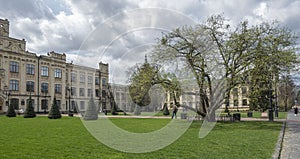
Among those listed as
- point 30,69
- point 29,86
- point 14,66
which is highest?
point 14,66

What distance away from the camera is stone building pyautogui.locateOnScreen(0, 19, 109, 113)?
43.6 m

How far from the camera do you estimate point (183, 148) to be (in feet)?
31.4

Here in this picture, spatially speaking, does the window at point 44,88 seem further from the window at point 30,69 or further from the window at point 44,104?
the window at point 30,69

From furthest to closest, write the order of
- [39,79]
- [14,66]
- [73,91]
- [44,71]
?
[73,91], [44,71], [39,79], [14,66]

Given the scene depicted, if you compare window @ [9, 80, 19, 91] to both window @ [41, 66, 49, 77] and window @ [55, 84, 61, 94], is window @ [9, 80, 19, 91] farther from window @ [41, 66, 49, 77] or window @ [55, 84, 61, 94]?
window @ [55, 84, 61, 94]

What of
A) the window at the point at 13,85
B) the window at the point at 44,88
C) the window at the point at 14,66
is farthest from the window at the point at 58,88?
the window at the point at 14,66

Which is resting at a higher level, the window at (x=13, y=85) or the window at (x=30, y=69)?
the window at (x=30, y=69)

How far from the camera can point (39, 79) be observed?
49.2 m

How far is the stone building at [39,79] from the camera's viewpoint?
43.6m

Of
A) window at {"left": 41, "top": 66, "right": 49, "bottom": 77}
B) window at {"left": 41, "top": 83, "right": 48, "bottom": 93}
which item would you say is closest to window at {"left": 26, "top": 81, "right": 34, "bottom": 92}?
window at {"left": 41, "top": 83, "right": 48, "bottom": 93}

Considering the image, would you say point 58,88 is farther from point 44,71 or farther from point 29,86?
point 29,86

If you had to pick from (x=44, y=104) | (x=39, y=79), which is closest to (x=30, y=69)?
(x=39, y=79)

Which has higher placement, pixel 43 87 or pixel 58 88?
pixel 43 87

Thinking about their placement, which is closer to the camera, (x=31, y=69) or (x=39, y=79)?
(x=31, y=69)
